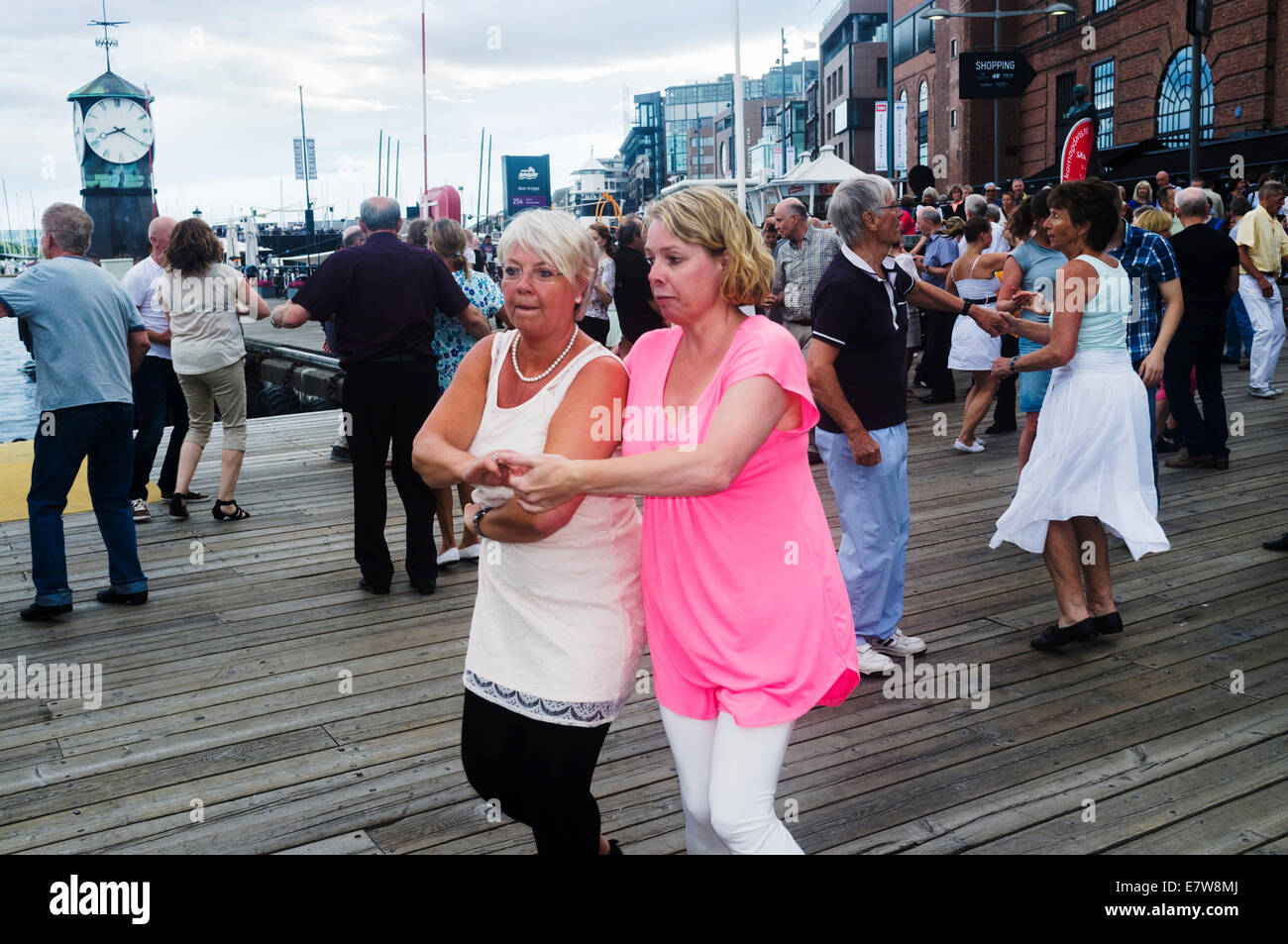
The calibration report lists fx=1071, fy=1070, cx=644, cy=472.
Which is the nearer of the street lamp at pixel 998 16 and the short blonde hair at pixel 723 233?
the short blonde hair at pixel 723 233

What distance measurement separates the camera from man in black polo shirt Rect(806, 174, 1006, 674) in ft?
13.6

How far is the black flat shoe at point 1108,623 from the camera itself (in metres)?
4.62

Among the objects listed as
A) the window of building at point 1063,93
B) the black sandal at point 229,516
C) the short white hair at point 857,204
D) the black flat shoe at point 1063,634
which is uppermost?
the window of building at point 1063,93

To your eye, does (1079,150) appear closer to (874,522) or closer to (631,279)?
(631,279)

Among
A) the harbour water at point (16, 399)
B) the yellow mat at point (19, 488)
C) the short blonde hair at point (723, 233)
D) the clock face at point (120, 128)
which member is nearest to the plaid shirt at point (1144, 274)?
the short blonde hair at point (723, 233)

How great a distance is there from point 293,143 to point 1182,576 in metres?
82.5

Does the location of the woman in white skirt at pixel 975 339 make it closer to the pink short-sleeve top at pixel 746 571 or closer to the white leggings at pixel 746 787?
the pink short-sleeve top at pixel 746 571

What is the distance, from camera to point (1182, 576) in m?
5.57

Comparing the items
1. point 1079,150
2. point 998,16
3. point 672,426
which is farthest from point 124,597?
point 998,16

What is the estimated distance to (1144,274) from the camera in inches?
234

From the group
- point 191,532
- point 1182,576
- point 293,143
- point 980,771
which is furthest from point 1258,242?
point 293,143

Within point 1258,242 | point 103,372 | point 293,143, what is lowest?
point 103,372

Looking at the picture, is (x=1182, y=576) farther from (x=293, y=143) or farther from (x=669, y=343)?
(x=293, y=143)

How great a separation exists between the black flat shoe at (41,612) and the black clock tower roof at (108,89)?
37222 millimetres
